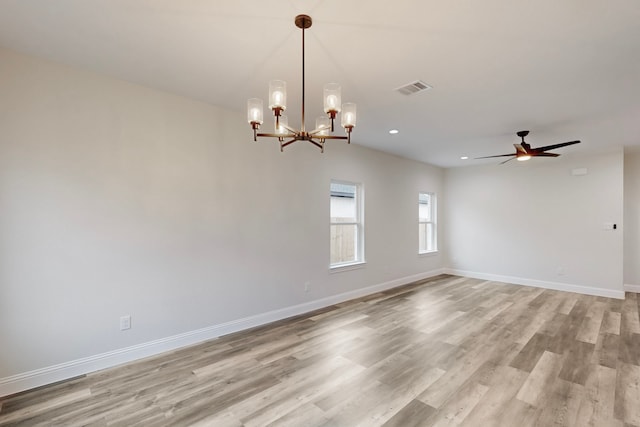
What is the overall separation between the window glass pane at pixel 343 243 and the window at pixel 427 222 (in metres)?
2.51

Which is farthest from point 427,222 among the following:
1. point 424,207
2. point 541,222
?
point 541,222

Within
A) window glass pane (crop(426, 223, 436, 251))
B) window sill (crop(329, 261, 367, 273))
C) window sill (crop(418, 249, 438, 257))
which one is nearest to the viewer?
window sill (crop(329, 261, 367, 273))

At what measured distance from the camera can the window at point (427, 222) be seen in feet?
23.4

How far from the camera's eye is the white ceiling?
6.07 ft

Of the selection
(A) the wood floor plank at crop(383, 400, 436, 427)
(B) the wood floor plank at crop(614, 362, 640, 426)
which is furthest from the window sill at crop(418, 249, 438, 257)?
(A) the wood floor plank at crop(383, 400, 436, 427)

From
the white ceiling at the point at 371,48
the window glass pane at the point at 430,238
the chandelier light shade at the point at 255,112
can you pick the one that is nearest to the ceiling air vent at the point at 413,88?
the white ceiling at the point at 371,48

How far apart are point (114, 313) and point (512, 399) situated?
3.54 metres

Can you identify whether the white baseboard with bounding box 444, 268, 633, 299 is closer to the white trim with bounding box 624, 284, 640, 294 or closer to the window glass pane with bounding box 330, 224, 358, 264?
the white trim with bounding box 624, 284, 640, 294

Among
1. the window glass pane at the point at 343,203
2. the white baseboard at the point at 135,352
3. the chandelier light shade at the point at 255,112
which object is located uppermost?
the chandelier light shade at the point at 255,112

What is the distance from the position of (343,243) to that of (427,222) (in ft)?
10.1

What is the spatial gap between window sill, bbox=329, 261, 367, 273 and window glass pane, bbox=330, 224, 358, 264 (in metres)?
0.14

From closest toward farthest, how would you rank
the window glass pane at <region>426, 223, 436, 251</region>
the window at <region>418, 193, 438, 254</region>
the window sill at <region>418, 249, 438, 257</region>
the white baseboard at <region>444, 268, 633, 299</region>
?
the white baseboard at <region>444, 268, 633, 299</region>
the window sill at <region>418, 249, 438, 257</region>
the window at <region>418, 193, 438, 254</region>
the window glass pane at <region>426, 223, 436, 251</region>

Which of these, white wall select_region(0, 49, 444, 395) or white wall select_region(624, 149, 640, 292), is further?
white wall select_region(624, 149, 640, 292)

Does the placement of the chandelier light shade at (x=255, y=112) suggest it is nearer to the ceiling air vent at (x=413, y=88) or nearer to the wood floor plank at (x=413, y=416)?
the ceiling air vent at (x=413, y=88)
